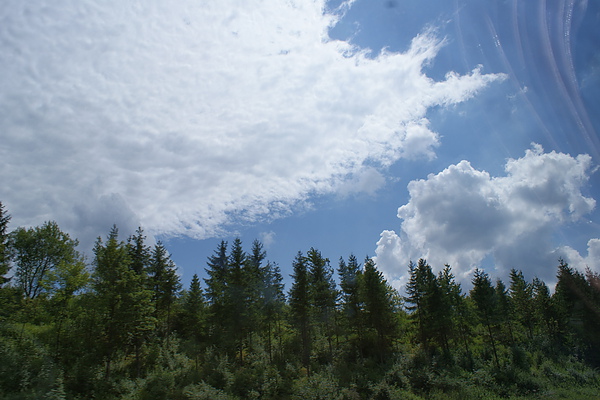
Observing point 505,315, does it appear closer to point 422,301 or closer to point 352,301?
point 422,301

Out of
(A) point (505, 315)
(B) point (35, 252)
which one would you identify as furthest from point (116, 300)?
(A) point (505, 315)

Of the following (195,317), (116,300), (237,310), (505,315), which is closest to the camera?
(116,300)

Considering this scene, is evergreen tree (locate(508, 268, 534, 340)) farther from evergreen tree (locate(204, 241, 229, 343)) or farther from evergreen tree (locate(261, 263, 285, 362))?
evergreen tree (locate(204, 241, 229, 343))

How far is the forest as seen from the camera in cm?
2706

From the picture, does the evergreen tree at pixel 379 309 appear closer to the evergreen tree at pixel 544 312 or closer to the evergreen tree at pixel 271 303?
the evergreen tree at pixel 271 303

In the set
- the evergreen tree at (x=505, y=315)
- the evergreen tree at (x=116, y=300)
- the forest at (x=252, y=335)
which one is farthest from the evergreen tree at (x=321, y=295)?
the evergreen tree at (x=505, y=315)

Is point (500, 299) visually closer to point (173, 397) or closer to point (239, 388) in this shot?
point (239, 388)

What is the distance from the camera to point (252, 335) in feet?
149

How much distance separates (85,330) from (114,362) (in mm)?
5322

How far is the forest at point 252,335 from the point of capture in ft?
88.8

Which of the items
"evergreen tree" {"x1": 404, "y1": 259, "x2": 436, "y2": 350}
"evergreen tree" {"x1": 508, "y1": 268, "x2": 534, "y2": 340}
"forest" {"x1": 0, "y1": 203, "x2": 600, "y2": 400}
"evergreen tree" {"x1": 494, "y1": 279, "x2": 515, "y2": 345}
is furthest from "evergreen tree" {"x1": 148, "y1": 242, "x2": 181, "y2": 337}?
"evergreen tree" {"x1": 508, "y1": 268, "x2": 534, "y2": 340}

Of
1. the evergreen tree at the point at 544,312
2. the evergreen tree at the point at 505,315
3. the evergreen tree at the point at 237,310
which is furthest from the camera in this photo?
the evergreen tree at the point at 544,312

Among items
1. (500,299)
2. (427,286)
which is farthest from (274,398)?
(500,299)

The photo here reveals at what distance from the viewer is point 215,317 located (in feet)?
133
